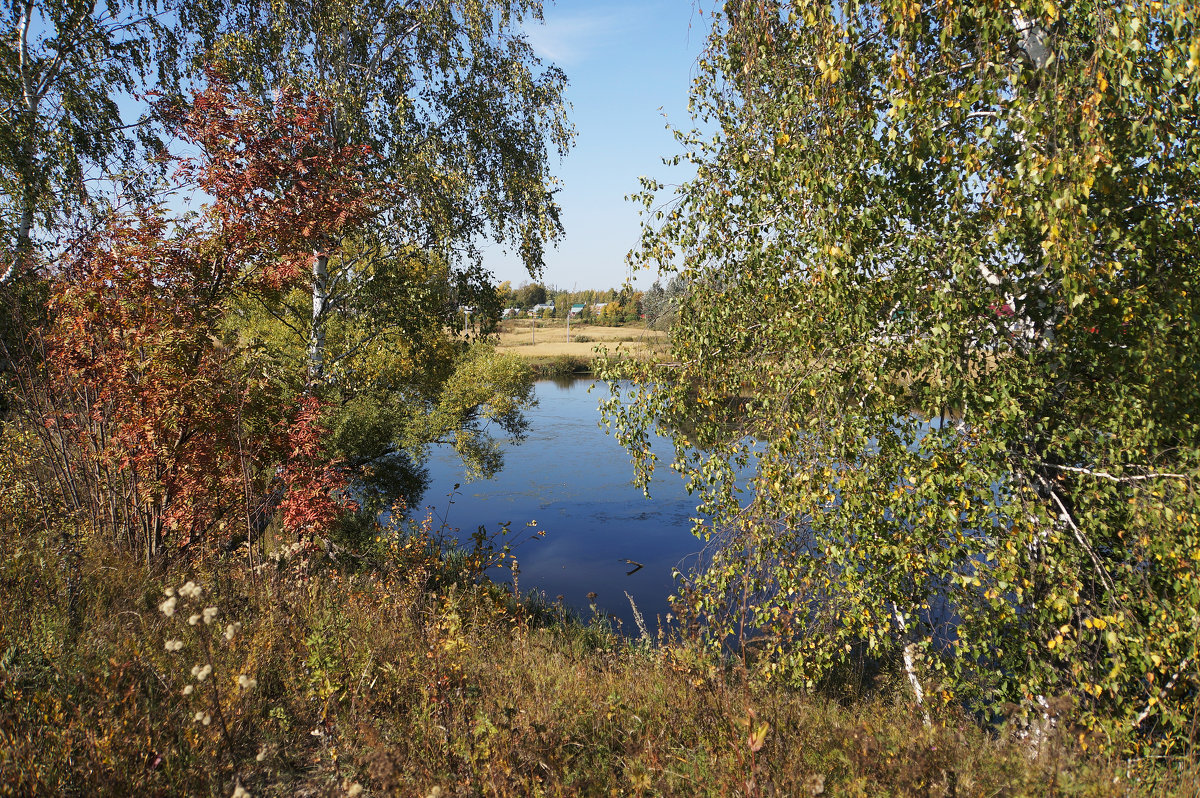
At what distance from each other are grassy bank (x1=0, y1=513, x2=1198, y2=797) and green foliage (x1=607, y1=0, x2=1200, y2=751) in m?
0.69

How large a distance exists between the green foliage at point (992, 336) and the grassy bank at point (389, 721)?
2.25 ft

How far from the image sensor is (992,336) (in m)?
3.53

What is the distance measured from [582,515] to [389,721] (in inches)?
499

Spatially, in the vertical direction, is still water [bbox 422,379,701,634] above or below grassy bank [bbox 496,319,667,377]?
below

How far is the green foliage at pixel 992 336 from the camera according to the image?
3131mm

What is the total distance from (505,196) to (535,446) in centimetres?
1225

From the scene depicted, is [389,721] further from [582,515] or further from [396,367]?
[582,515]

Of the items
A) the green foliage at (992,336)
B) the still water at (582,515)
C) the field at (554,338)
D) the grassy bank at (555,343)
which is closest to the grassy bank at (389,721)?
the green foliage at (992,336)

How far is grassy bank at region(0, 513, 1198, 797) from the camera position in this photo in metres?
2.57

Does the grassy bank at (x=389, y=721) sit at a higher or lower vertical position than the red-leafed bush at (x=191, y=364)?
lower

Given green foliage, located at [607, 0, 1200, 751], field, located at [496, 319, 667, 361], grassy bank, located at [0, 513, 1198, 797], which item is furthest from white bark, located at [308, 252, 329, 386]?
field, located at [496, 319, 667, 361]

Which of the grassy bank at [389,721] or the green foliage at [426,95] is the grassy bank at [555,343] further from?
the grassy bank at [389,721]

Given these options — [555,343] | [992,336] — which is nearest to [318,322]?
[992,336]

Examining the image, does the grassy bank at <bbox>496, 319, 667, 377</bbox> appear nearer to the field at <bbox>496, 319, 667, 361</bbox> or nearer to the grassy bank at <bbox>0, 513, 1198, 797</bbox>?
the field at <bbox>496, 319, 667, 361</bbox>
